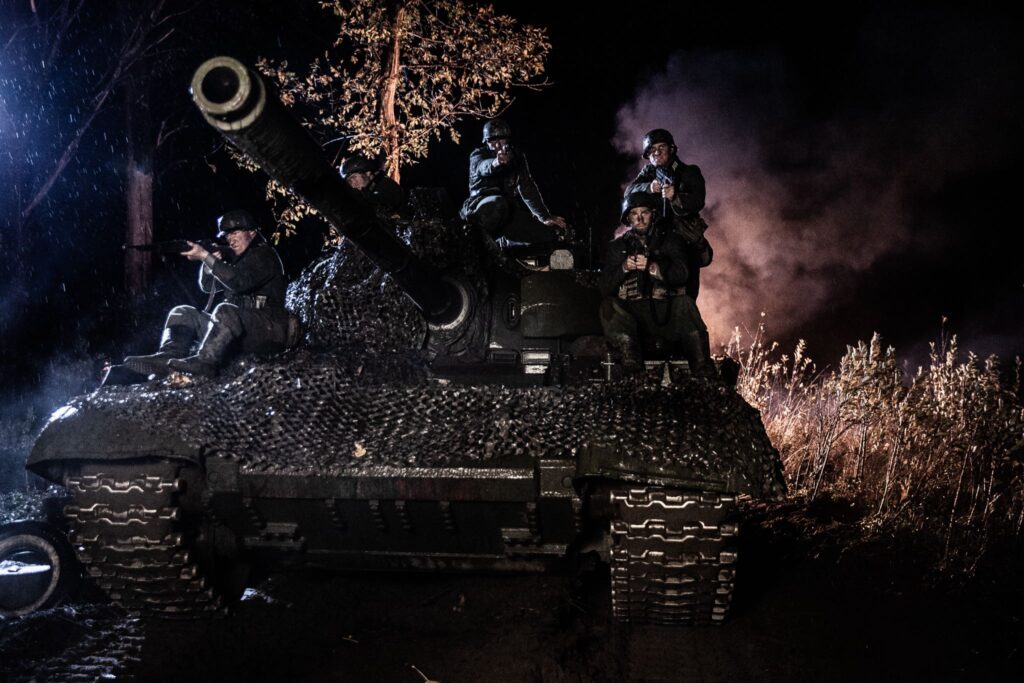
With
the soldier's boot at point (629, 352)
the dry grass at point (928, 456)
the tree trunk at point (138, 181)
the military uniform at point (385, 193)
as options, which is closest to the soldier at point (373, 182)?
the military uniform at point (385, 193)

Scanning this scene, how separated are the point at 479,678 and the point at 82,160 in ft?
44.7

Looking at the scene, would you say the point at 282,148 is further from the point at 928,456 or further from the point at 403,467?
the point at 928,456

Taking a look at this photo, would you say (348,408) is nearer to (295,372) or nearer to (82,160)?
(295,372)

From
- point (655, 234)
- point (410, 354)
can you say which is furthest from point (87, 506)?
point (655, 234)

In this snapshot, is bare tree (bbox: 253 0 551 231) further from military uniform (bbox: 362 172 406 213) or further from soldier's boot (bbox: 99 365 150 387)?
soldier's boot (bbox: 99 365 150 387)

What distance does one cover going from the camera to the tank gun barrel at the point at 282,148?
3.00 meters

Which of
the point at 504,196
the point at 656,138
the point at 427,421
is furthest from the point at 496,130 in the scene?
the point at 427,421

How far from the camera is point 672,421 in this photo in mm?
4062

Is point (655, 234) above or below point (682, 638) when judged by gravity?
above

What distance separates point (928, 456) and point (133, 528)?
245 inches

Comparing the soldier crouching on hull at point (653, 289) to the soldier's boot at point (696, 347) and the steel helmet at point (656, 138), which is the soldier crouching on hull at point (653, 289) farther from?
the steel helmet at point (656, 138)

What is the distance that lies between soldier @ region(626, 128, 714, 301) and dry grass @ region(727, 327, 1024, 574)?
2455mm

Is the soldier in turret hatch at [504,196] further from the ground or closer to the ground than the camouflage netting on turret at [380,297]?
further from the ground

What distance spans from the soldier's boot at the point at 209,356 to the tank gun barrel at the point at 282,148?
4.25 ft
